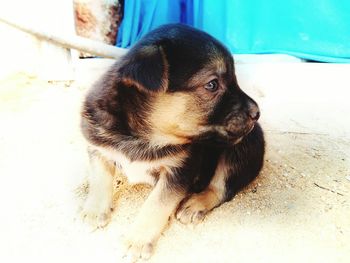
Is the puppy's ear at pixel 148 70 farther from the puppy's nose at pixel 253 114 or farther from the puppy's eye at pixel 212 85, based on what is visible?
the puppy's nose at pixel 253 114

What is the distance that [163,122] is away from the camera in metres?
2.67

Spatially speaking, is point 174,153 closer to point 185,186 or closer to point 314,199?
point 185,186

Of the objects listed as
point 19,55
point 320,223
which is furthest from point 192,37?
point 19,55

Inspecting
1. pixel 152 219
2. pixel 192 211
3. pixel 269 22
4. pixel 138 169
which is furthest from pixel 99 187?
pixel 269 22

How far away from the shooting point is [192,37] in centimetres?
262

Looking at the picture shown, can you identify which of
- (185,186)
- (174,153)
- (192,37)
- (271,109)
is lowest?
(271,109)

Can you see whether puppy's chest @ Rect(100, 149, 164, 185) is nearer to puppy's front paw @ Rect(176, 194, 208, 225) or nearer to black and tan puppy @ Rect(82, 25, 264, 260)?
black and tan puppy @ Rect(82, 25, 264, 260)

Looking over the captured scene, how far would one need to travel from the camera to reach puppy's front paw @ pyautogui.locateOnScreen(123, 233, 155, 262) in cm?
263

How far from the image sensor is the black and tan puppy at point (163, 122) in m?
2.58

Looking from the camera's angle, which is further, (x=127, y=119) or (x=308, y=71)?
(x=308, y=71)

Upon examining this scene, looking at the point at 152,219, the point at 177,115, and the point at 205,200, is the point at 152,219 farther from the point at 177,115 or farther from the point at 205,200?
the point at 177,115

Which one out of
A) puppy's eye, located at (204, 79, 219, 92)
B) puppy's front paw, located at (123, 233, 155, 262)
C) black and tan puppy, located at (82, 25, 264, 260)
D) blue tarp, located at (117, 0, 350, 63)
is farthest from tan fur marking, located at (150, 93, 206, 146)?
blue tarp, located at (117, 0, 350, 63)

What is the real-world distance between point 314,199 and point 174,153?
3.88 ft

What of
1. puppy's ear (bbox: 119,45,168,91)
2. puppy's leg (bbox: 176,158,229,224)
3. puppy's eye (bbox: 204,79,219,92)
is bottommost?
puppy's leg (bbox: 176,158,229,224)
